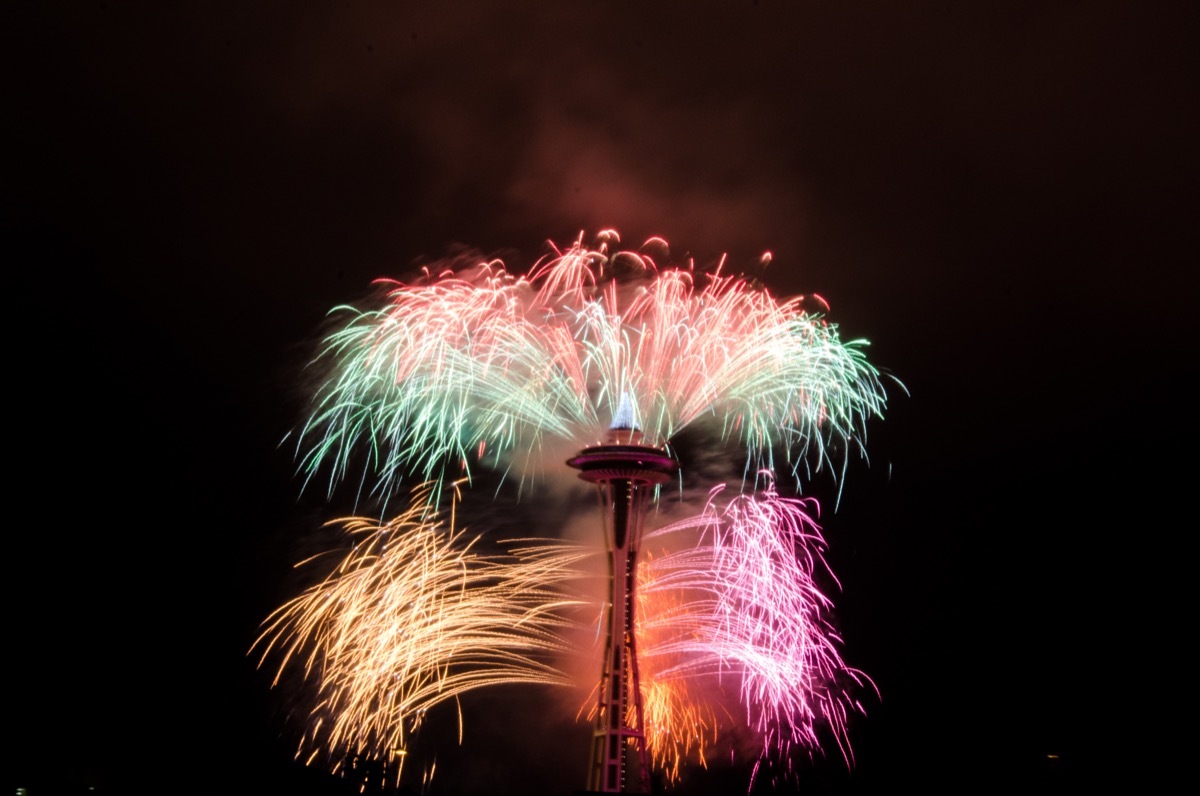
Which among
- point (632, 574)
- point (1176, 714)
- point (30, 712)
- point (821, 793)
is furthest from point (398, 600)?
point (1176, 714)

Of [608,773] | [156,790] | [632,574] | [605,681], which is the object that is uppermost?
[632,574]

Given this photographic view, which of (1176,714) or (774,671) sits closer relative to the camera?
(774,671)

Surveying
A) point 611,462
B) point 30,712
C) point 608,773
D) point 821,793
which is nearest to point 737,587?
point 611,462

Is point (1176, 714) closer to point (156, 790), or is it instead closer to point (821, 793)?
point (821, 793)

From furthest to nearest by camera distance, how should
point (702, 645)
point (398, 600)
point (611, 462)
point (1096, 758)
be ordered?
1. point (1096, 758)
2. point (611, 462)
3. point (702, 645)
4. point (398, 600)

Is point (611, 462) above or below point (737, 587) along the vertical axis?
above

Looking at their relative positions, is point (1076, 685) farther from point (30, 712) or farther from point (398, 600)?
point (30, 712)

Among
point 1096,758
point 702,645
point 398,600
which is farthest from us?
point 1096,758
